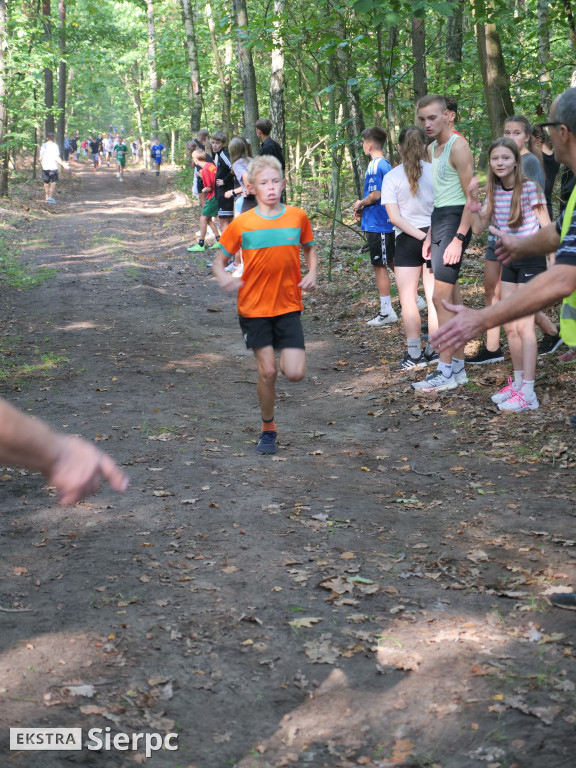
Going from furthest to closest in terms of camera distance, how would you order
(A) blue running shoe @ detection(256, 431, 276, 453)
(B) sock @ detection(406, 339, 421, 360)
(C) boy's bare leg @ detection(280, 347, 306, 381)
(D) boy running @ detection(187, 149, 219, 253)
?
(D) boy running @ detection(187, 149, 219, 253), (B) sock @ detection(406, 339, 421, 360), (A) blue running shoe @ detection(256, 431, 276, 453), (C) boy's bare leg @ detection(280, 347, 306, 381)

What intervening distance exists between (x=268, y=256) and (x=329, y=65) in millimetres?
8658

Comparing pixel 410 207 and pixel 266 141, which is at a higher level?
pixel 266 141

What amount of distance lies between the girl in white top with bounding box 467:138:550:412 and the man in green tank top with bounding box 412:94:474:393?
10.7 inches

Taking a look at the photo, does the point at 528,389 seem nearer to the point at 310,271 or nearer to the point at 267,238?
the point at 310,271

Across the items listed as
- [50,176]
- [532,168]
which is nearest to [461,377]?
[532,168]

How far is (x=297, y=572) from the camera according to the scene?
15.0ft

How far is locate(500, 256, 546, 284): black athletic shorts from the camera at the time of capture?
7.24 meters

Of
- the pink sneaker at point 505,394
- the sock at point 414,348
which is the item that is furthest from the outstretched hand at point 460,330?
the sock at point 414,348

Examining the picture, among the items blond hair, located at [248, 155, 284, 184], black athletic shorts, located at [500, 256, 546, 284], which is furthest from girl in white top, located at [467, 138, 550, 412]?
blond hair, located at [248, 155, 284, 184]

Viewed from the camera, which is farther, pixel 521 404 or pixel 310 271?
pixel 521 404

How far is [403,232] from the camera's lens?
8.52 m

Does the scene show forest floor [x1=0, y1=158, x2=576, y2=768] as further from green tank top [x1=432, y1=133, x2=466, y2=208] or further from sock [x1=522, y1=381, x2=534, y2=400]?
green tank top [x1=432, y1=133, x2=466, y2=208]

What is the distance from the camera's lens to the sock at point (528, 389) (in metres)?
7.25

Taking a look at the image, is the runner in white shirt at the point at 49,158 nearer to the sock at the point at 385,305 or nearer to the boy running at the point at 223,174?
the boy running at the point at 223,174
